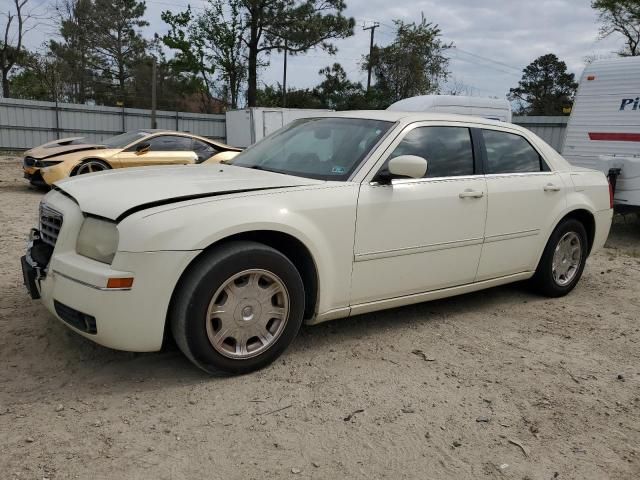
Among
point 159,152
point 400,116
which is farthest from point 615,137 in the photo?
point 159,152

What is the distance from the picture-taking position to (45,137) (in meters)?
22.7

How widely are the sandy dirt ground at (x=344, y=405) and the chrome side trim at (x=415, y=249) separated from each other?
62 centimetres

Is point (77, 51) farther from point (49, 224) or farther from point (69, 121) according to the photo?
point (49, 224)

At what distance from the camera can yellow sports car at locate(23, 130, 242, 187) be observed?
977 cm

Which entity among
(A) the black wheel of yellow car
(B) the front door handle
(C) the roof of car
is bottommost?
(A) the black wheel of yellow car

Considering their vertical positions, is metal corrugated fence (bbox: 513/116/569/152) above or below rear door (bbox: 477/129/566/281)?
above

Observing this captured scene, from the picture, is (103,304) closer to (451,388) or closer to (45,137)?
(451,388)

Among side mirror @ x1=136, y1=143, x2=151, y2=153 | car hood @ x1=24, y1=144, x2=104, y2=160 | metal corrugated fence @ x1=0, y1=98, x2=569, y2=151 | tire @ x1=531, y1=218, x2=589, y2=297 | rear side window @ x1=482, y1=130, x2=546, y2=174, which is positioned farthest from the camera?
metal corrugated fence @ x1=0, y1=98, x2=569, y2=151

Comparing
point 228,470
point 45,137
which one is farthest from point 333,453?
point 45,137

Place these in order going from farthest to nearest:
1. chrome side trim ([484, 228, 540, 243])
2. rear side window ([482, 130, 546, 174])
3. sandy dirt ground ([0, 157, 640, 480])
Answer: rear side window ([482, 130, 546, 174]) → chrome side trim ([484, 228, 540, 243]) → sandy dirt ground ([0, 157, 640, 480])

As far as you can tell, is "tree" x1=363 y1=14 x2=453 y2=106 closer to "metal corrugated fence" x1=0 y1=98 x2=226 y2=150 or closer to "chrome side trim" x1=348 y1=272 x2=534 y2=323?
"metal corrugated fence" x1=0 y1=98 x2=226 y2=150

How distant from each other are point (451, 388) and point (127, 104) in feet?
135

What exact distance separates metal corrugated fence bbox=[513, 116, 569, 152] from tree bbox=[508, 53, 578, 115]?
100ft

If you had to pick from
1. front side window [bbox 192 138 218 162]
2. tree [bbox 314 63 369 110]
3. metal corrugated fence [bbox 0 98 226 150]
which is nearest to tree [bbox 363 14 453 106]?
tree [bbox 314 63 369 110]
